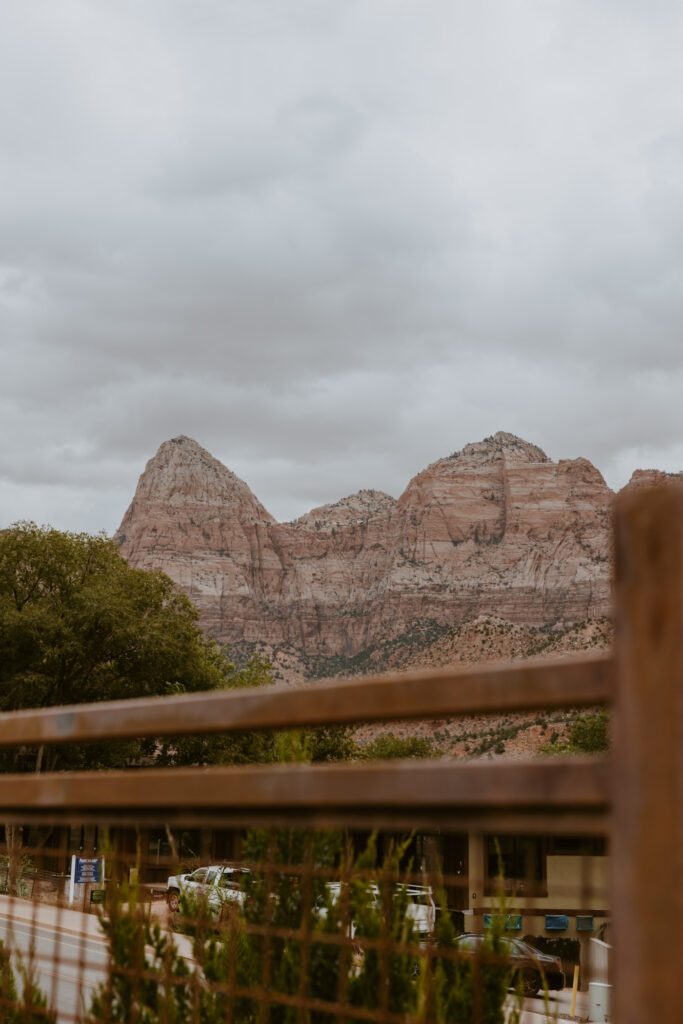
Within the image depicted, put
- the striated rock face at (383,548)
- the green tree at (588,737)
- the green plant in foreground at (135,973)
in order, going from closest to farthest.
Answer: the green plant in foreground at (135,973) → the green tree at (588,737) → the striated rock face at (383,548)

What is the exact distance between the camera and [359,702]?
1.49 meters

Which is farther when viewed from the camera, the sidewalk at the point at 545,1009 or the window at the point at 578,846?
the sidewalk at the point at 545,1009

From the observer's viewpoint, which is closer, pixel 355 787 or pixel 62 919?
pixel 355 787

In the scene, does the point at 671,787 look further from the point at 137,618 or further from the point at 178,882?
the point at 137,618

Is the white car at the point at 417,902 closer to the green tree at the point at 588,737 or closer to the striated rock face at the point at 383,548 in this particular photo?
the green tree at the point at 588,737

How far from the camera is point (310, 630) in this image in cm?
15562

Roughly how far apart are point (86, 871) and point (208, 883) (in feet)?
2.91

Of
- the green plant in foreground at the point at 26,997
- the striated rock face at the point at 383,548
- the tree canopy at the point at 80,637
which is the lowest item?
the green plant in foreground at the point at 26,997

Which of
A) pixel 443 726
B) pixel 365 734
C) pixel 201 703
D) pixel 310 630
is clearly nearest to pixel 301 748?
pixel 201 703

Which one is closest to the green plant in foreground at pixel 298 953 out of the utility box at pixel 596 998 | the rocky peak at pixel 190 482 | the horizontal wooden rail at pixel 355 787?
the utility box at pixel 596 998

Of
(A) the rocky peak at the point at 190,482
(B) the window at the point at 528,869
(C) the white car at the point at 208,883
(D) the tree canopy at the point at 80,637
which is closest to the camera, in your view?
(B) the window at the point at 528,869

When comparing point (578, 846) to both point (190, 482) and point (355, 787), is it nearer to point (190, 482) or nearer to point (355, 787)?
point (355, 787)

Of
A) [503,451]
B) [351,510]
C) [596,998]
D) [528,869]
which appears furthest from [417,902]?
[351,510]

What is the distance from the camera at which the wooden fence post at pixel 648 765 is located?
1.13m
